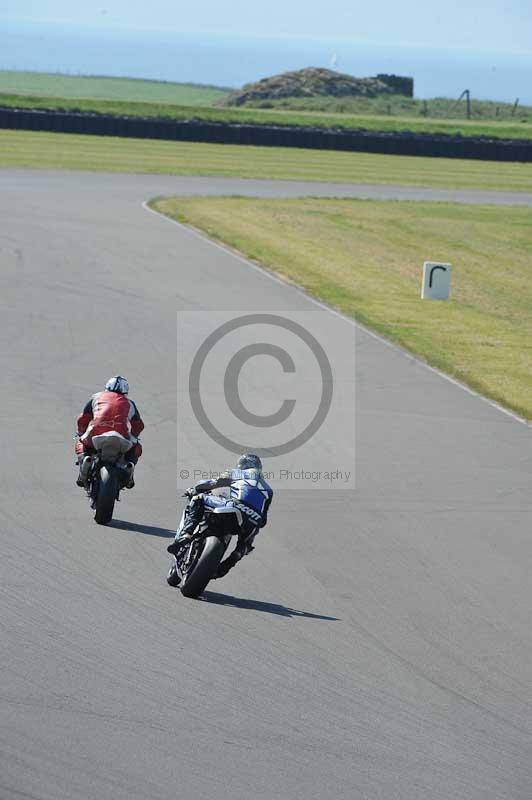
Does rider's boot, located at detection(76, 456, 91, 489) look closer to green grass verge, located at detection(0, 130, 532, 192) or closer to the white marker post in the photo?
the white marker post

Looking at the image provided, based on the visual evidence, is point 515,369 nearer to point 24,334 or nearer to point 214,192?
point 24,334

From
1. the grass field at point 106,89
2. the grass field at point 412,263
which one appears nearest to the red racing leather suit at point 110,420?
the grass field at point 412,263

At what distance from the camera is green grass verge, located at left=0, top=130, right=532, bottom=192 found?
160ft

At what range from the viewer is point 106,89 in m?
114

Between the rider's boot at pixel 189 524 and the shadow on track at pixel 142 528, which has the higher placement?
the rider's boot at pixel 189 524

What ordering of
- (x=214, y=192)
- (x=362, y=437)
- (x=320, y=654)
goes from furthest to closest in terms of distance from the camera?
(x=214, y=192)
(x=362, y=437)
(x=320, y=654)

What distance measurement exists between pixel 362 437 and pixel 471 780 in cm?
861

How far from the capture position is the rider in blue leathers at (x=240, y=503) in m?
10.3

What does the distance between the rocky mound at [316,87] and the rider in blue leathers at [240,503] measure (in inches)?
3626

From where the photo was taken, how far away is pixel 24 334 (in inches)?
833

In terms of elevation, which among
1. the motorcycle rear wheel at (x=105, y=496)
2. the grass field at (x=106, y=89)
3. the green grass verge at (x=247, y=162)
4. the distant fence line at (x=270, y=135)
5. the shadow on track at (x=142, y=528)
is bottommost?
the shadow on track at (x=142, y=528)

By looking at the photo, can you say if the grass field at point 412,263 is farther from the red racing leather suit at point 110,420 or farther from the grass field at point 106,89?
the grass field at point 106,89

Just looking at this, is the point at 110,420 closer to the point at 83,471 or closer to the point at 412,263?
the point at 83,471

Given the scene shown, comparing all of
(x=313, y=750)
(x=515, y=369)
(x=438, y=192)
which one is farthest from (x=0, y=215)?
(x=313, y=750)
